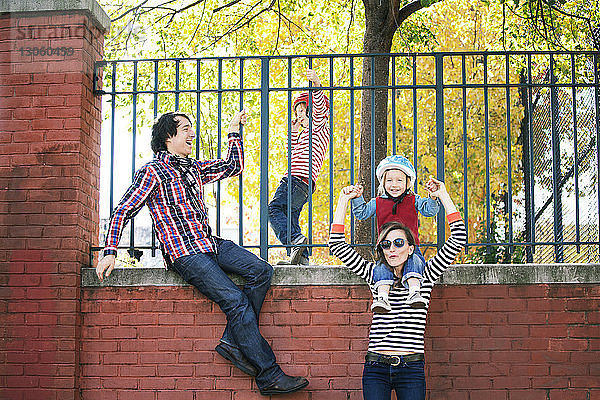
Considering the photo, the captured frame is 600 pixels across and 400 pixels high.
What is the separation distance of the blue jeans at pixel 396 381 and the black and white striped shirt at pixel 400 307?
0.10 m

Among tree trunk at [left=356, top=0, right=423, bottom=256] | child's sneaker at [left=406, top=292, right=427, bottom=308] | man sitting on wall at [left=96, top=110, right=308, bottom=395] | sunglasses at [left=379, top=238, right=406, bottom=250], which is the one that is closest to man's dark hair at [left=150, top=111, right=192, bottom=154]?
man sitting on wall at [left=96, top=110, right=308, bottom=395]

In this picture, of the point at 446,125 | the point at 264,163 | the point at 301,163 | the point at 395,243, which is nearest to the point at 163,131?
the point at 264,163

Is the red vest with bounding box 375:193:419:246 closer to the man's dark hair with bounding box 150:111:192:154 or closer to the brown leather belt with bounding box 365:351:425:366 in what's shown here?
the brown leather belt with bounding box 365:351:425:366

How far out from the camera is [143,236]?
26.4 metres

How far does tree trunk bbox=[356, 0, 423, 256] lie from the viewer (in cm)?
766

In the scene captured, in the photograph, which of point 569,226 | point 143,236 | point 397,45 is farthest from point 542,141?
point 143,236

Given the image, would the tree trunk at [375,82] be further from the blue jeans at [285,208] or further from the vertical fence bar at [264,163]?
the vertical fence bar at [264,163]

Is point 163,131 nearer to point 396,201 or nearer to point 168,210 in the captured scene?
point 168,210

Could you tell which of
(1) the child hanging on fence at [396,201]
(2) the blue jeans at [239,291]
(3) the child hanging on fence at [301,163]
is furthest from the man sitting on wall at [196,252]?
(1) the child hanging on fence at [396,201]

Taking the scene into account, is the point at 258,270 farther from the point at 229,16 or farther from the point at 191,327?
the point at 229,16

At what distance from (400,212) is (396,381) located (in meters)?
1.25

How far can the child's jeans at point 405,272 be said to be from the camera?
14.9ft

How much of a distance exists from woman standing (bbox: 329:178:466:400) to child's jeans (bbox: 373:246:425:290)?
0.03 meters

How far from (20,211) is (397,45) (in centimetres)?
763
